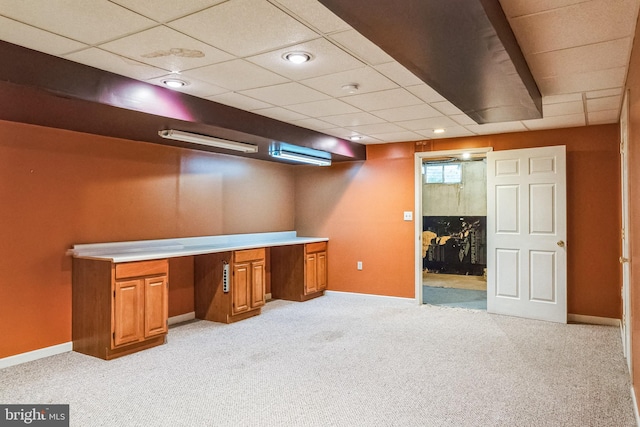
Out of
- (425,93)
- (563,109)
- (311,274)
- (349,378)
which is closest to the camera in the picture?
(349,378)

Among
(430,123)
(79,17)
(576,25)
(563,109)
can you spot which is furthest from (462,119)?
(79,17)

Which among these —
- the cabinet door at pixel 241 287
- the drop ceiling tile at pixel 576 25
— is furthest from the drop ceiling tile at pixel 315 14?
the cabinet door at pixel 241 287

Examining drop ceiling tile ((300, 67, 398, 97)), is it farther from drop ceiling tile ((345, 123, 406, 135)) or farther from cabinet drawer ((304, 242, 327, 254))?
cabinet drawer ((304, 242, 327, 254))

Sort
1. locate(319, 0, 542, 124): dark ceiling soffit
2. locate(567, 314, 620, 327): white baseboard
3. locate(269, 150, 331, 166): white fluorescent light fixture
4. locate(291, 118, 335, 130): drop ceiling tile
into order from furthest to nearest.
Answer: locate(269, 150, 331, 166): white fluorescent light fixture, locate(567, 314, 620, 327): white baseboard, locate(291, 118, 335, 130): drop ceiling tile, locate(319, 0, 542, 124): dark ceiling soffit

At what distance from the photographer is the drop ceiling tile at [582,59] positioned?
105 inches

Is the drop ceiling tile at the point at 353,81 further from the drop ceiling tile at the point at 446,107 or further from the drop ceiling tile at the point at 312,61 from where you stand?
the drop ceiling tile at the point at 446,107

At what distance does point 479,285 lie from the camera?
7574 millimetres

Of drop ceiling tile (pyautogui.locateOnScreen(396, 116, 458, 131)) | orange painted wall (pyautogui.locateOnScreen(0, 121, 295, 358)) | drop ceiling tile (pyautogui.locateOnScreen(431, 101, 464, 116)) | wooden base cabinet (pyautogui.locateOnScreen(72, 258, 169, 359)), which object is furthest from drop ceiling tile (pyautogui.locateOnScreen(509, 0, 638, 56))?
orange painted wall (pyautogui.locateOnScreen(0, 121, 295, 358))

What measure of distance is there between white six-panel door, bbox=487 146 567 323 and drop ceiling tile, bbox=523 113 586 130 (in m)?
0.27

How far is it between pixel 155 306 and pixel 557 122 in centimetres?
472

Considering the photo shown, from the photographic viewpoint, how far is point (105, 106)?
3.00 metres

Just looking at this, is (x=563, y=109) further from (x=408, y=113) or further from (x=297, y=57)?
(x=297, y=57)

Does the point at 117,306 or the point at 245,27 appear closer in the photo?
the point at 245,27

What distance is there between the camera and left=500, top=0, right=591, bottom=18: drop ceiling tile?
209 cm
